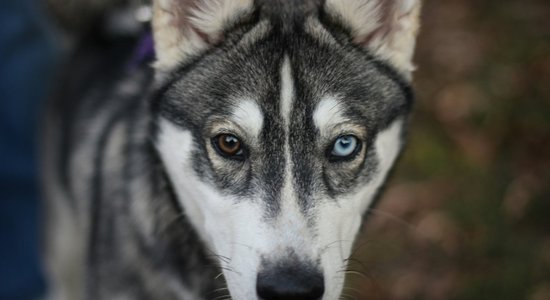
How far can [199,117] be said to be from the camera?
9.17ft

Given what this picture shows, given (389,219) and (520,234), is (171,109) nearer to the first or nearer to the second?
(389,219)

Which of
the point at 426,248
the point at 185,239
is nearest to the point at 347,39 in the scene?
the point at 185,239

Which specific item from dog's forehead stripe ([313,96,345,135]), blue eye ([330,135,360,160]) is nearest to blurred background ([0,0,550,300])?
blue eye ([330,135,360,160])

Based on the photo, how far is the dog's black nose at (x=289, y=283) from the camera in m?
2.42

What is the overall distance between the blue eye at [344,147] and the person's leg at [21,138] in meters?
2.76

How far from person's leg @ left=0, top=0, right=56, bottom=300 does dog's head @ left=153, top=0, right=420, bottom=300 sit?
2.13 metres

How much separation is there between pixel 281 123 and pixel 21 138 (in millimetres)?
2861

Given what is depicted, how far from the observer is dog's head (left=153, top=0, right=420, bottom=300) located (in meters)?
2.53

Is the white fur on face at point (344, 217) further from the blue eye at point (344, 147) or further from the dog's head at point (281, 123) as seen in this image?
the blue eye at point (344, 147)

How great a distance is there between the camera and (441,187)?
519 cm

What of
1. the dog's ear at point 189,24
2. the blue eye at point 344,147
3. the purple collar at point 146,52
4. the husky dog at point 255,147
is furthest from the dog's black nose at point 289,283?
the purple collar at point 146,52

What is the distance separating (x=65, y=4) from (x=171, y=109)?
2099 mm

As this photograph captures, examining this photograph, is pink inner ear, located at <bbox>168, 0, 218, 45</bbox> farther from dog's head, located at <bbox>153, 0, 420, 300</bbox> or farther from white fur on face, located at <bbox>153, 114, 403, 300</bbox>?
white fur on face, located at <bbox>153, 114, 403, 300</bbox>

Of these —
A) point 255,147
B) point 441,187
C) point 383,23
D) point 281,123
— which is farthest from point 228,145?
point 441,187
